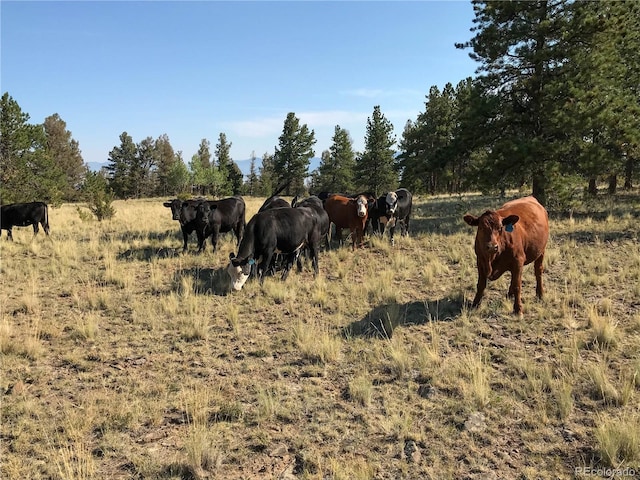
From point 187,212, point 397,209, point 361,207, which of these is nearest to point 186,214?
point 187,212

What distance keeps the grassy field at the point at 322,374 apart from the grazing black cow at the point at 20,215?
20.7 ft

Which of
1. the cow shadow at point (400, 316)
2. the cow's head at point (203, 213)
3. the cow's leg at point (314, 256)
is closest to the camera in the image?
the cow shadow at point (400, 316)

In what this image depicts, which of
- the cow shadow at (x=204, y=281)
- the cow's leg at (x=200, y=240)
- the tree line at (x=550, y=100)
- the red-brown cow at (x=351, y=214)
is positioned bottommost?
the cow shadow at (x=204, y=281)

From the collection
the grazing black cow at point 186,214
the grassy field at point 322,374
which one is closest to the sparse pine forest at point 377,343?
the grassy field at point 322,374

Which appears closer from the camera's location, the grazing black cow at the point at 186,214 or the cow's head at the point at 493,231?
the cow's head at the point at 493,231

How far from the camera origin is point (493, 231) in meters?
6.57

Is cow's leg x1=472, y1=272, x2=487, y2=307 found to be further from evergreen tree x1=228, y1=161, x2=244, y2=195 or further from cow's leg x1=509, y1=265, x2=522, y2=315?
evergreen tree x1=228, y1=161, x2=244, y2=195

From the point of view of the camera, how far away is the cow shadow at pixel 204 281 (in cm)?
908

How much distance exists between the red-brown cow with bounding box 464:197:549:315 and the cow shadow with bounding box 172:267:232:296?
5.28 m

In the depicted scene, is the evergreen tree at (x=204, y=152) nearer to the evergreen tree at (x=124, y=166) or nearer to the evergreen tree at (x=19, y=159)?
the evergreen tree at (x=124, y=166)

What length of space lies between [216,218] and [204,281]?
3.46m

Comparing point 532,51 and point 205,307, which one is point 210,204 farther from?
point 532,51

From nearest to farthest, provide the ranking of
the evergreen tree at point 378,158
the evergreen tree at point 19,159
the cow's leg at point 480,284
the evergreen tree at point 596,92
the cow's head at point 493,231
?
the cow's head at point 493,231 → the cow's leg at point 480,284 → the evergreen tree at point 596,92 → the evergreen tree at point 19,159 → the evergreen tree at point 378,158

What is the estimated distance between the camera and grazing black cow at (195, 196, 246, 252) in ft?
39.8
